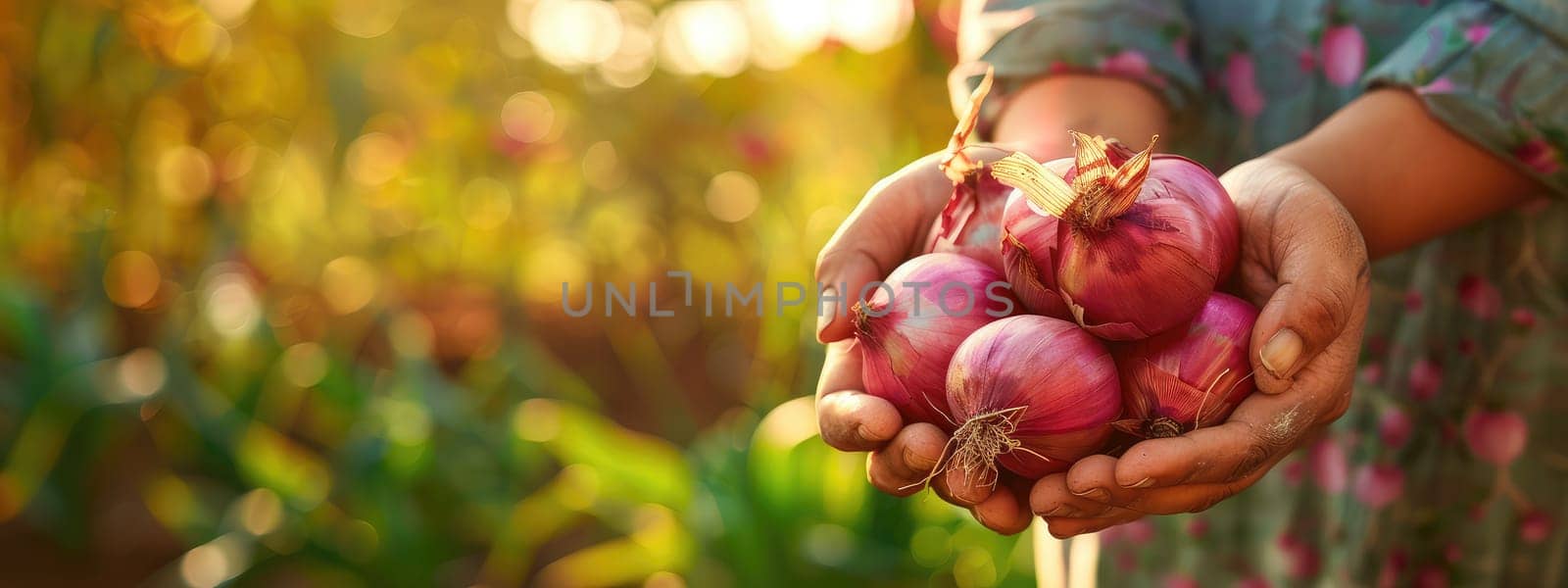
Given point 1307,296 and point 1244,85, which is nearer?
point 1307,296

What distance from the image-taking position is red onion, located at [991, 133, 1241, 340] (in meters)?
0.57

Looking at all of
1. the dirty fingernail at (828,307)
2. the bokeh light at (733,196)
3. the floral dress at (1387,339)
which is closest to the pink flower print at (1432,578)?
the floral dress at (1387,339)

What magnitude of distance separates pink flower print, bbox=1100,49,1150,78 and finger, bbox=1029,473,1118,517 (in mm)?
309

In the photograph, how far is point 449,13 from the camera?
8.18ft

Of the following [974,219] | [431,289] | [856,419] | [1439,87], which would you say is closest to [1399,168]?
[1439,87]

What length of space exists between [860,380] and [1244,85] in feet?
1.22

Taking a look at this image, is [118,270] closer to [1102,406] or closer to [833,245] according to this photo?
[833,245]

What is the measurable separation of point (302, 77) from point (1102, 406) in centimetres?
223

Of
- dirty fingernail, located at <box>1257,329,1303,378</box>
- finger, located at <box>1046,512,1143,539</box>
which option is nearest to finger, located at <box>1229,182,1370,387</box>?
dirty fingernail, located at <box>1257,329,1303,378</box>

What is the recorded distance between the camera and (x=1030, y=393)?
0.57 metres

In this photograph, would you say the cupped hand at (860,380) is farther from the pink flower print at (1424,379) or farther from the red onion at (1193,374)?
the pink flower print at (1424,379)

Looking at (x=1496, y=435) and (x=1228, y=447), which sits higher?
(x=1228, y=447)

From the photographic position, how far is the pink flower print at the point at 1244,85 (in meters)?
0.81

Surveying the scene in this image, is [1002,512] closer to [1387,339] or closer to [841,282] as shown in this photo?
[841,282]
